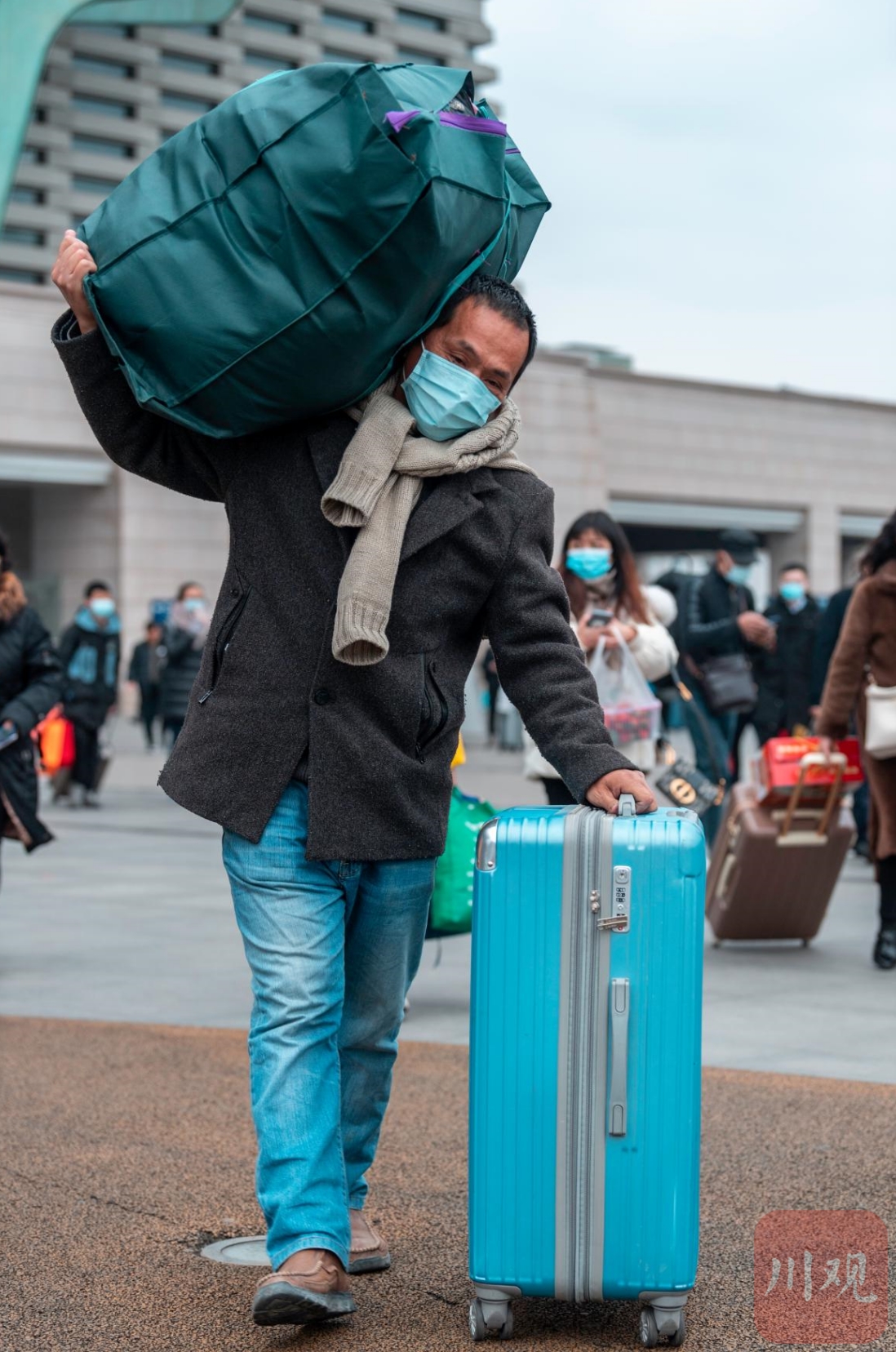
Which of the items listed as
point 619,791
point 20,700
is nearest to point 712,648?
point 20,700

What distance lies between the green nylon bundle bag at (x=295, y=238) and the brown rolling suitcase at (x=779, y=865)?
463cm

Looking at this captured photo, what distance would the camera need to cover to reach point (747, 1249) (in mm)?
3709

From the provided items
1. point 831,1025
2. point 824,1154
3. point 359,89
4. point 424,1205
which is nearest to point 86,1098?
point 424,1205

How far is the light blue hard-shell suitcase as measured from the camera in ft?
10.1

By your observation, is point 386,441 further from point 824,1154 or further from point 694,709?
Answer: point 694,709

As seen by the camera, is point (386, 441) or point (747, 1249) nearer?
point (386, 441)

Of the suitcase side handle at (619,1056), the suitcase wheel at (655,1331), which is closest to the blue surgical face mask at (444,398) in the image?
the suitcase side handle at (619,1056)

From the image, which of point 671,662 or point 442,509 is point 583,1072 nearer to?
point 442,509

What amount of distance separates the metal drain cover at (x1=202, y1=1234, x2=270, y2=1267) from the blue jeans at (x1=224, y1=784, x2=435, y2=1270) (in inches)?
13.2

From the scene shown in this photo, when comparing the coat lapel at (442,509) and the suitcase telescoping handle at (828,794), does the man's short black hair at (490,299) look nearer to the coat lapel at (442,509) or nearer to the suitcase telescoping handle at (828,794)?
the coat lapel at (442,509)

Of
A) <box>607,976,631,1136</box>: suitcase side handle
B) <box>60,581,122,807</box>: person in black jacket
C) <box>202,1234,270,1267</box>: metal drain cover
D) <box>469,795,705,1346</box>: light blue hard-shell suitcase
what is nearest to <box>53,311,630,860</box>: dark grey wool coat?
<box>469,795,705,1346</box>: light blue hard-shell suitcase

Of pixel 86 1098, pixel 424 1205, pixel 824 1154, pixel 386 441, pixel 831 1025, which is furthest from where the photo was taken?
pixel 831 1025

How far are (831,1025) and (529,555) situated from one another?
3214mm

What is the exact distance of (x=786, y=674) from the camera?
13703 mm
